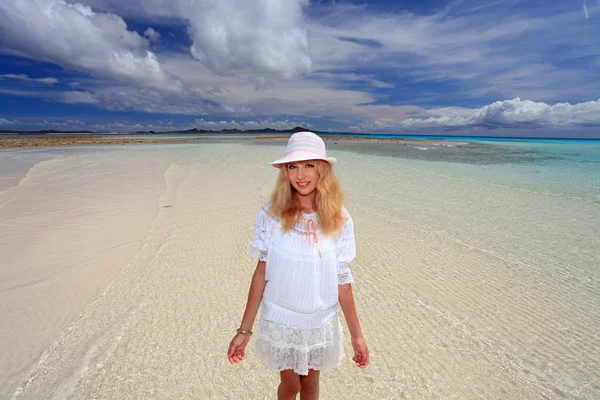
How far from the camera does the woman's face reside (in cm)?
191

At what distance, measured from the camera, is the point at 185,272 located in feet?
15.5

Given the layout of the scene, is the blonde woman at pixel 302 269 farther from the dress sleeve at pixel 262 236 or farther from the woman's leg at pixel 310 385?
the woman's leg at pixel 310 385

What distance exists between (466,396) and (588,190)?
41.1ft

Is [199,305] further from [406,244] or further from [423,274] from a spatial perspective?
[406,244]

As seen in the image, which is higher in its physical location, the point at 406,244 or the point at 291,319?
the point at 291,319

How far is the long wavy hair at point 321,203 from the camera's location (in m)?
1.88

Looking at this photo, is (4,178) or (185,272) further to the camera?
(4,178)

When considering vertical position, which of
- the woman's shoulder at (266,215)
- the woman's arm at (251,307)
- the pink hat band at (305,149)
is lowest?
the woman's arm at (251,307)

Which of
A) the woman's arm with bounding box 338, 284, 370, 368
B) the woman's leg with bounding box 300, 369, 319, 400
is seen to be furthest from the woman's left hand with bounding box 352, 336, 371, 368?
the woman's leg with bounding box 300, 369, 319, 400

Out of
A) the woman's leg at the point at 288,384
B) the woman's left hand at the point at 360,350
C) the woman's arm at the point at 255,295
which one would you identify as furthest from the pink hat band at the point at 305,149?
the woman's leg at the point at 288,384

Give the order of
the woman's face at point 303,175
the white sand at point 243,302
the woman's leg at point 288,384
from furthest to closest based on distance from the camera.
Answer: the white sand at point 243,302 → the woman's leg at point 288,384 → the woman's face at point 303,175

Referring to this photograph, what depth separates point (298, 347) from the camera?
1.91 m

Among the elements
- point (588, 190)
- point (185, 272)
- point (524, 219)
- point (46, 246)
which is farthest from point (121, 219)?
point (588, 190)

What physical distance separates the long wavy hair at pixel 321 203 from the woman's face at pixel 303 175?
28mm
